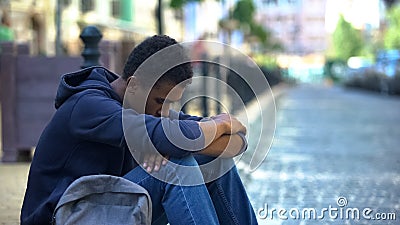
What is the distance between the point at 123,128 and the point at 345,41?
107 metres

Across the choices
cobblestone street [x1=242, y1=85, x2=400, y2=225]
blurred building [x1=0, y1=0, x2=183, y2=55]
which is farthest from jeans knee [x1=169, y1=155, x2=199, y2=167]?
blurred building [x1=0, y1=0, x2=183, y2=55]

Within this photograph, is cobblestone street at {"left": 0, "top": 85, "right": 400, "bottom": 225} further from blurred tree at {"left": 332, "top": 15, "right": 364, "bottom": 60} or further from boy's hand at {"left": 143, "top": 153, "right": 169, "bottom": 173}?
blurred tree at {"left": 332, "top": 15, "right": 364, "bottom": 60}

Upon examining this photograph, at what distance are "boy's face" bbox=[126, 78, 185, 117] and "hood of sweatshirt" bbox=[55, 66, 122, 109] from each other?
0.13m

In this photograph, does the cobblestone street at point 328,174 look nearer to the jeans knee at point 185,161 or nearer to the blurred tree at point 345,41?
the jeans knee at point 185,161

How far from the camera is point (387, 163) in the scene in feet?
29.8

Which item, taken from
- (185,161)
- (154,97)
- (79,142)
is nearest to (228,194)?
(185,161)

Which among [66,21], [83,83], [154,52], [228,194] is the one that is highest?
[154,52]

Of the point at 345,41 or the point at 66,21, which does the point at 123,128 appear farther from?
the point at 345,41

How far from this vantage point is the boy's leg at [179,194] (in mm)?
3541

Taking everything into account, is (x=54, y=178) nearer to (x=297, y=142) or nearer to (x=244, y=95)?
(x=297, y=142)

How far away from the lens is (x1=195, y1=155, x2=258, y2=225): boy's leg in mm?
3924

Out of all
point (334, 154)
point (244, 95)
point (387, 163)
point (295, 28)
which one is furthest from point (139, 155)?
point (295, 28)

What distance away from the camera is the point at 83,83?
379cm

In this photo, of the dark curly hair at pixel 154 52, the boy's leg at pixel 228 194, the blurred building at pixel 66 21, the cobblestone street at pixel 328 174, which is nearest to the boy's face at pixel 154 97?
the dark curly hair at pixel 154 52
